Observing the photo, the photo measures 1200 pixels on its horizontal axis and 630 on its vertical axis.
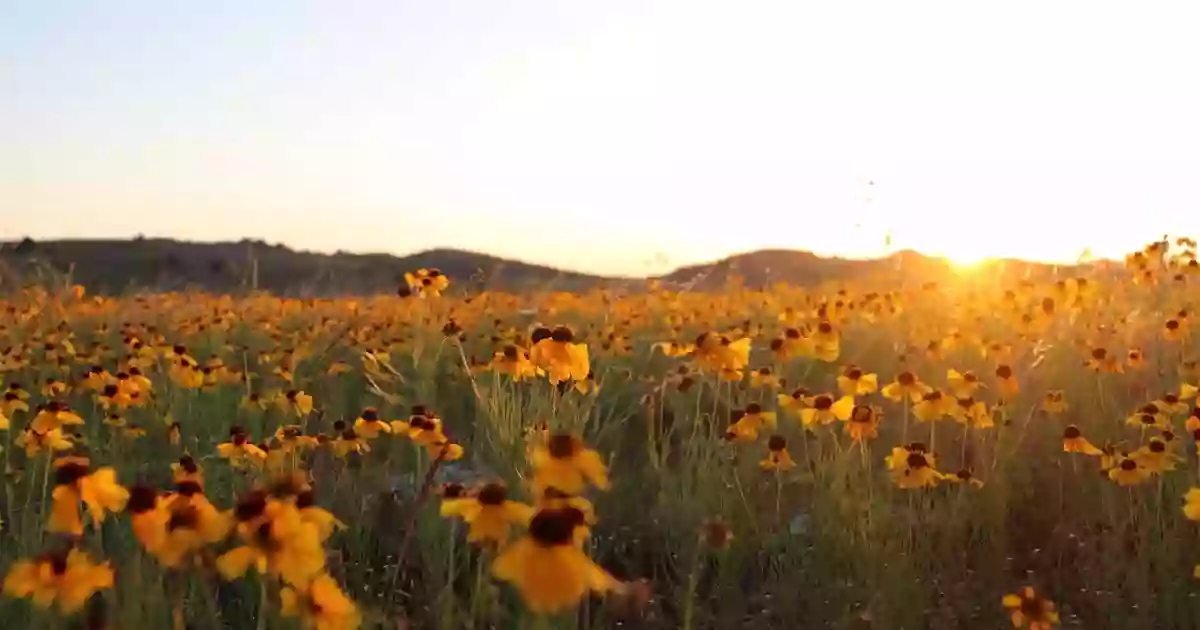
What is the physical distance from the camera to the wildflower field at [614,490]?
1578mm

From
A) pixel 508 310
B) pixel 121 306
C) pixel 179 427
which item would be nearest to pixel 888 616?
pixel 179 427

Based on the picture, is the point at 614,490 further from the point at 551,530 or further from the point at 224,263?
the point at 224,263

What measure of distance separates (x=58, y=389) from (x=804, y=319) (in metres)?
3.50

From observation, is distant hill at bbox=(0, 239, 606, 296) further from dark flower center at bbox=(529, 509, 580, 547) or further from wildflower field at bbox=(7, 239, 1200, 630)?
dark flower center at bbox=(529, 509, 580, 547)

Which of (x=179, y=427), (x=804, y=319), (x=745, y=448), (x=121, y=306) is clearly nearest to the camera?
(x=745, y=448)

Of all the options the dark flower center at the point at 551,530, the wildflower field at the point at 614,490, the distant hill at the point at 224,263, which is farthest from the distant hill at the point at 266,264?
the dark flower center at the point at 551,530

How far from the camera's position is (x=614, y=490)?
10.4 ft

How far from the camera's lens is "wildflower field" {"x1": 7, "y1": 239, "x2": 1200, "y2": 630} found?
5.18ft

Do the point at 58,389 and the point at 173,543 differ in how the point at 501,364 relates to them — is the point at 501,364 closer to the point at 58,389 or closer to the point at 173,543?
the point at 173,543

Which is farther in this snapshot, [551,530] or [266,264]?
[266,264]

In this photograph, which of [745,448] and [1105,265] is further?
[1105,265]

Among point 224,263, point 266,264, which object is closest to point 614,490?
point 224,263

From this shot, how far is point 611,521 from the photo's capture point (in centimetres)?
297

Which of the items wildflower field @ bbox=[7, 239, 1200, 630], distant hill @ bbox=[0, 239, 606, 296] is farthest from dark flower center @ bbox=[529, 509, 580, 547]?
distant hill @ bbox=[0, 239, 606, 296]
